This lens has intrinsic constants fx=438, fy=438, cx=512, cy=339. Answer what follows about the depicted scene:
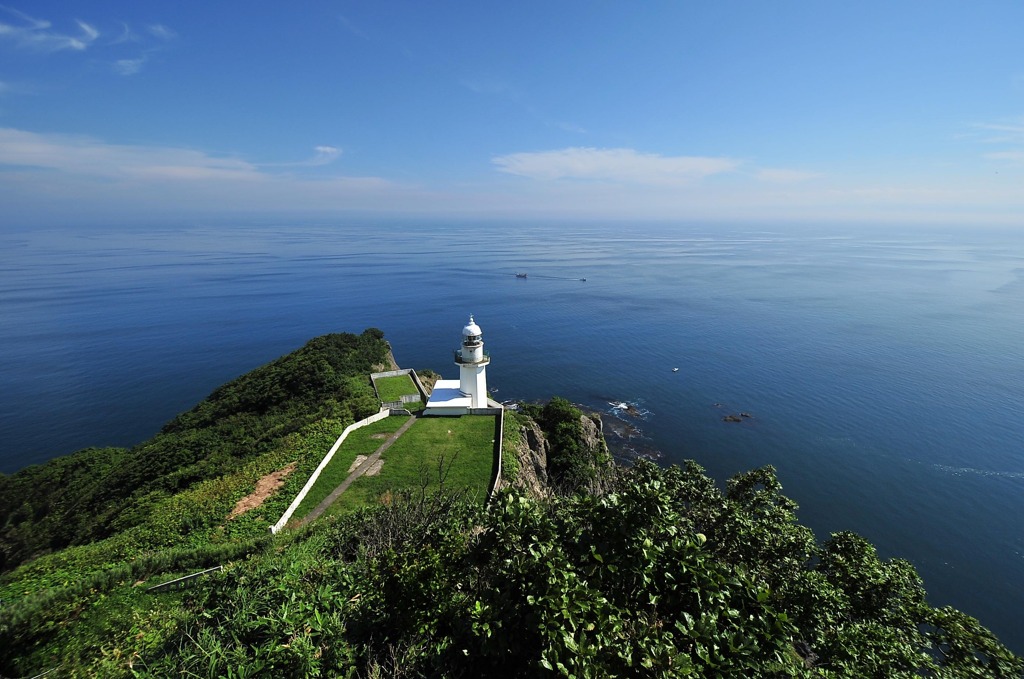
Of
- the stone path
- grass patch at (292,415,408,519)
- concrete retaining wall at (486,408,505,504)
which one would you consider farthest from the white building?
grass patch at (292,415,408,519)

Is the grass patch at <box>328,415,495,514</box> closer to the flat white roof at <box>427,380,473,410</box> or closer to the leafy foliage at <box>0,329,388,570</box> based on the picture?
the flat white roof at <box>427,380,473,410</box>

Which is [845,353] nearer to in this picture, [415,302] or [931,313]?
[931,313]

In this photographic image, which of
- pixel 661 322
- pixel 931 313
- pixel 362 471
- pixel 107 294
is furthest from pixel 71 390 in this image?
pixel 931 313

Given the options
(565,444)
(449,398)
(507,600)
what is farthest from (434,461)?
(507,600)

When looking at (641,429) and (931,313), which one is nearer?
(641,429)

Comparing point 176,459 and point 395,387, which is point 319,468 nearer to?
point 176,459
